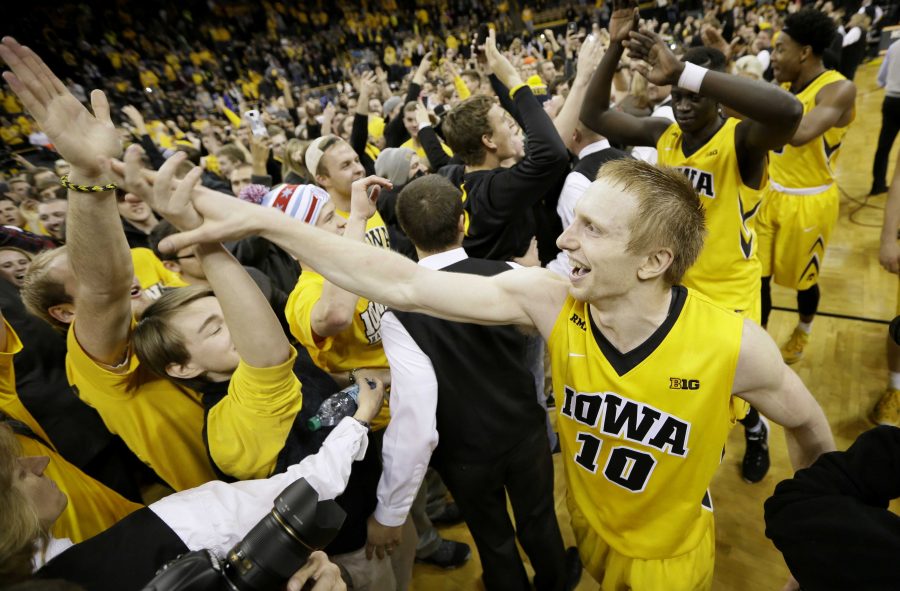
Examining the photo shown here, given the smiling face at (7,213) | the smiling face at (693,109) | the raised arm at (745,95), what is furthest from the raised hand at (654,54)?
the smiling face at (7,213)

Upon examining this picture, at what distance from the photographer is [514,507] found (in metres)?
2.10

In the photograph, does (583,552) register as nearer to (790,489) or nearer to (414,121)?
(790,489)

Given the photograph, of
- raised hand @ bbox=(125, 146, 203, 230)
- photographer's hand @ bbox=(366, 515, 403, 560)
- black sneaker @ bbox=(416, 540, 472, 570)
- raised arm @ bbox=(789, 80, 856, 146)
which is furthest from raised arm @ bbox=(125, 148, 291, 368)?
raised arm @ bbox=(789, 80, 856, 146)

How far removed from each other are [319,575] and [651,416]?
99cm

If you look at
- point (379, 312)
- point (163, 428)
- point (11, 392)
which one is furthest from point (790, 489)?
point (11, 392)

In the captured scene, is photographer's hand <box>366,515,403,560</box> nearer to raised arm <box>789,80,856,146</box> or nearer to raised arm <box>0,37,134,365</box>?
raised arm <box>0,37,134,365</box>

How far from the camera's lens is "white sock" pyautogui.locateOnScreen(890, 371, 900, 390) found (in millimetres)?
2891

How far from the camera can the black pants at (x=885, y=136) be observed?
16.4 feet

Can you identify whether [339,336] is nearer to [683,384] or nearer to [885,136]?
[683,384]

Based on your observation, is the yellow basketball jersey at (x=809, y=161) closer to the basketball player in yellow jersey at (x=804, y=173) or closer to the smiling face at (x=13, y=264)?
the basketball player in yellow jersey at (x=804, y=173)

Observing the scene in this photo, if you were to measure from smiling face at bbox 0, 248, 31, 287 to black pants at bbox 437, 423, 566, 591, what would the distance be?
277cm

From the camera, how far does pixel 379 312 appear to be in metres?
2.28

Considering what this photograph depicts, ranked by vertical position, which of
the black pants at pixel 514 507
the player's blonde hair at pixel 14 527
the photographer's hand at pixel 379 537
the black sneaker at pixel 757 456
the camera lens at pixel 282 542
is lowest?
the black sneaker at pixel 757 456

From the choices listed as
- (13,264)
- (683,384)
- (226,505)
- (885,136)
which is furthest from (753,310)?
(885,136)
